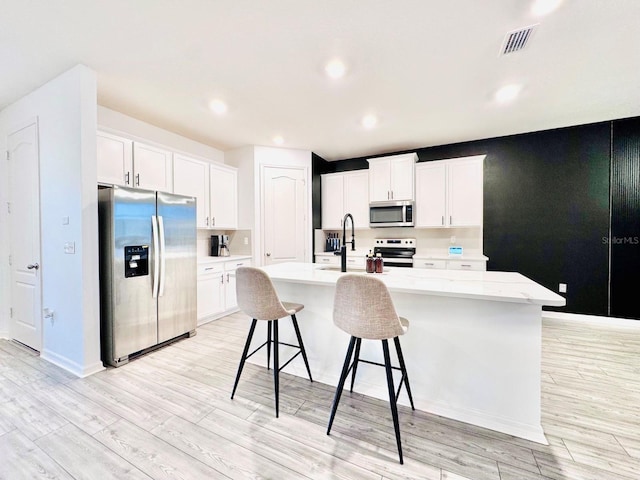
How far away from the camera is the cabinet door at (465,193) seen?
395 cm

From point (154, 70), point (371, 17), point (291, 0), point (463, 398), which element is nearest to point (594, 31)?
point (371, 17)

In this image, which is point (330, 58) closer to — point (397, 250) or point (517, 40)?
point (517, 40)

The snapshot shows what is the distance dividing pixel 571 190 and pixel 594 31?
100.0 inches

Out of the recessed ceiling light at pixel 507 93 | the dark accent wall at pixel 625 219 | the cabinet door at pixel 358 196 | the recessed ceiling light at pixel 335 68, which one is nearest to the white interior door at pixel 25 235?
the recessed ceiling light at pixel 335 68

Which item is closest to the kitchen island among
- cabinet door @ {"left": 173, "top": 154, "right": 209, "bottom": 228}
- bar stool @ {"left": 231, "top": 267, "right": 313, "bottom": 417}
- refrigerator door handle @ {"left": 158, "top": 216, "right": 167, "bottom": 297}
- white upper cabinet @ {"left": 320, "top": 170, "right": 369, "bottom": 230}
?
bar stool @ {"left": 231, "top": 267, "right": 313, "bottom": 417}

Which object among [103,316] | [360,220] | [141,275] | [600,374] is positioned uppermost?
[360,220]

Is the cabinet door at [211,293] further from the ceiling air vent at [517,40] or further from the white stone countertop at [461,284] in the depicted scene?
the ceiling air vent at [517,40]

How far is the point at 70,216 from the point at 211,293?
5.98 feet

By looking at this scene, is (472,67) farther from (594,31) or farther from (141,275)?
(141,275)

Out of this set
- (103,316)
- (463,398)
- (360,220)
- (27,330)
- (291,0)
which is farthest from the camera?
(360,220)

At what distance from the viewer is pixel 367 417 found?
1.78 meters

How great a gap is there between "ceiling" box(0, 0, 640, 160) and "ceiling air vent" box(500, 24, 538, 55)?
4 centimetres

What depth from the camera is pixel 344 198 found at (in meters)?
4.93

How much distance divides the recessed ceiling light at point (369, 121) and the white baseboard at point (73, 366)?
3924 millimetres
